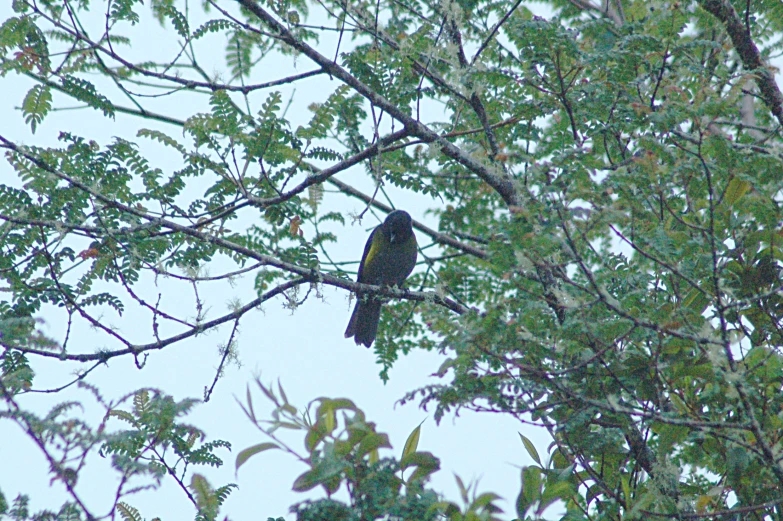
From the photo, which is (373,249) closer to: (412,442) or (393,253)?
(393,253)

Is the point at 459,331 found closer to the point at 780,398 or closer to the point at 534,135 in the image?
the point at 780,398

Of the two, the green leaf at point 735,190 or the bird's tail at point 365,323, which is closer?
the green leaf at point 735,190

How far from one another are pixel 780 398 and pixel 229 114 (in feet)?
8.94

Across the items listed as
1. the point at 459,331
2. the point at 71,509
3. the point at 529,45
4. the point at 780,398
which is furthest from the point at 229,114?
the point at 780,398

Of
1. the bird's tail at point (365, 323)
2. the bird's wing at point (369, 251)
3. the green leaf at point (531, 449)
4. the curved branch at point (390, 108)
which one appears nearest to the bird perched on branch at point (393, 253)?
the bird's wing at point (369, 251)

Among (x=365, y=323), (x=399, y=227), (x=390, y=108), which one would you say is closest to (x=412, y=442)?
(x=390, y=108)

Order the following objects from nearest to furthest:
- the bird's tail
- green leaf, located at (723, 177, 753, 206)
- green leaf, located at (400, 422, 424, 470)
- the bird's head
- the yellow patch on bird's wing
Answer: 1. green leaf, located at (400, 422, 424, 470)
2. green leaf, located at (723, 177, 753, 206)
3. the bird's tail
4. the bird's head
5. the yellow patch on bird's wing

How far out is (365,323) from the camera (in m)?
6.27

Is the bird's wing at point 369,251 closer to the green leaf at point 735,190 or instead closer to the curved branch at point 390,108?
the curved branch at point 390,108

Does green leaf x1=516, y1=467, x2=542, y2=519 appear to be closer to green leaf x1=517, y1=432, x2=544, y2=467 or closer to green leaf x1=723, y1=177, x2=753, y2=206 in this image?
green leaf x1=517, y1=432, x2=544, y2=467

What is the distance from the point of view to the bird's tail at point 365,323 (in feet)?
20.4

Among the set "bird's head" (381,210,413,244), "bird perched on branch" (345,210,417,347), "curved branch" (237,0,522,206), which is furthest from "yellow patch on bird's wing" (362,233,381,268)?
"curved branch" (237,0,522,206)

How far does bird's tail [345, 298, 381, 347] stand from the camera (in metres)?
6.23

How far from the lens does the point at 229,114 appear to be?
379cm
